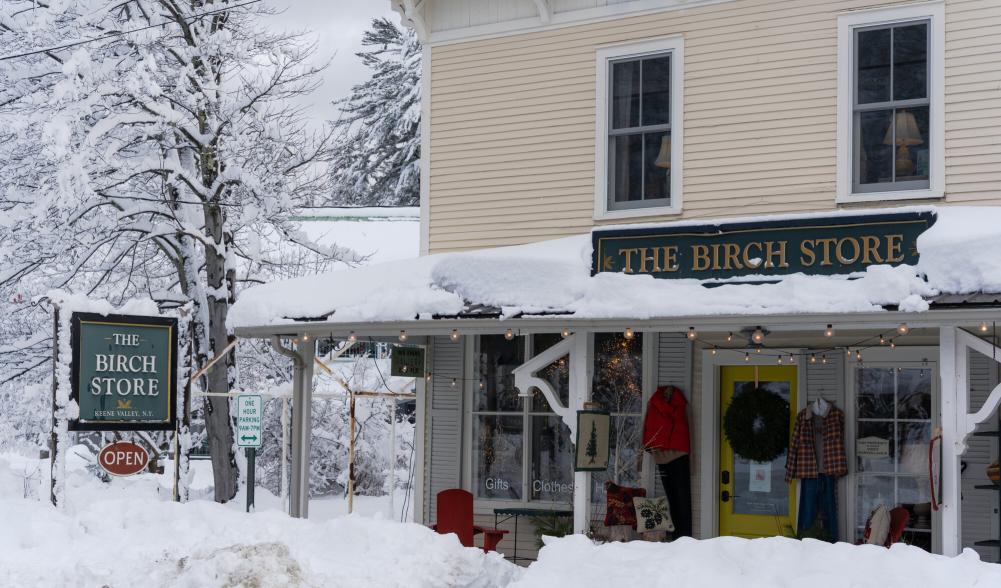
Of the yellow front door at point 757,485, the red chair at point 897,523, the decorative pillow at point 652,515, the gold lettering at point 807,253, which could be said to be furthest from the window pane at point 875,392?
the gold lettering at point 807,253

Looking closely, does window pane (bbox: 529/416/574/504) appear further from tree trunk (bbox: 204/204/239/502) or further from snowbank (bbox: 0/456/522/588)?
tree trunk (bbox: 204/204/239/502)

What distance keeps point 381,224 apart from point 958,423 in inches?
868

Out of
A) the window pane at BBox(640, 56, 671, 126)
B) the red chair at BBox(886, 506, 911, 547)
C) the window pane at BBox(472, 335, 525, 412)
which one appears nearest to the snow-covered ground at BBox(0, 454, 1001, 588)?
the red chair at BBox(886, 506, 911, 547)

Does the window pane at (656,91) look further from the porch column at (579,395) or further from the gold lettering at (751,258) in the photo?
the porch column at (579,395)

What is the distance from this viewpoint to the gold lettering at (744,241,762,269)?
10.3 m

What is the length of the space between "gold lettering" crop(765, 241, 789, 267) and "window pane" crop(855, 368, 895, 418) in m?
2.92

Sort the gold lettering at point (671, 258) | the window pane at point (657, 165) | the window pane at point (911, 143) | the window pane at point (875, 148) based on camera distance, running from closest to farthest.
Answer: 1. the gold lettering at point (671, 258)
2. the window pane at point (911, 143)
3. the window pane at point (875, 148)
4. the window pane at point (657, 165)

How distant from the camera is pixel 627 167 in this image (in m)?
12.9

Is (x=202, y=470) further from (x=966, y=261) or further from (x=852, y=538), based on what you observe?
(x=966, y=261)

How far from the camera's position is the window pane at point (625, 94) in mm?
12859

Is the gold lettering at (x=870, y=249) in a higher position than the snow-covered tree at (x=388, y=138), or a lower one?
lower

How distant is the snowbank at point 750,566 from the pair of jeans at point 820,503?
2.88 metres

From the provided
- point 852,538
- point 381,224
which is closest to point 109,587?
point 852,538

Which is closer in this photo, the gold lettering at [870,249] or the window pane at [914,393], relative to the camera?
the gold lettering at [870,249]
